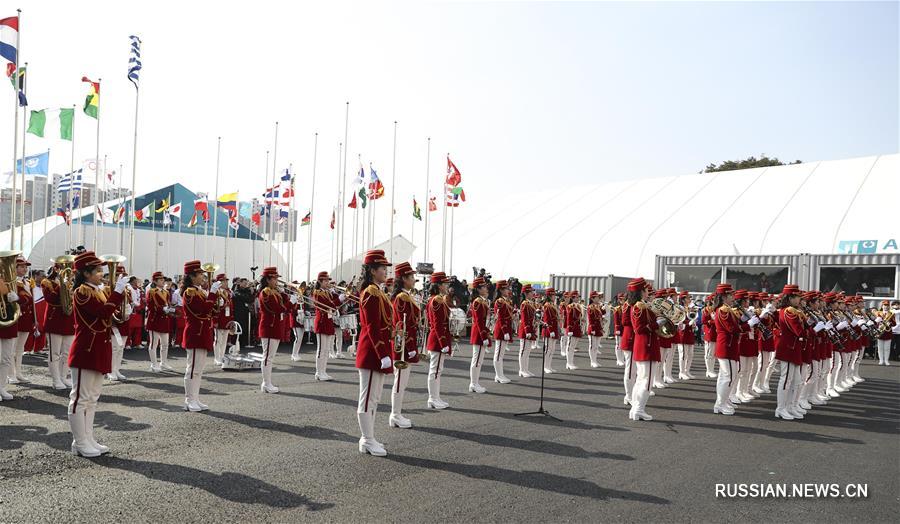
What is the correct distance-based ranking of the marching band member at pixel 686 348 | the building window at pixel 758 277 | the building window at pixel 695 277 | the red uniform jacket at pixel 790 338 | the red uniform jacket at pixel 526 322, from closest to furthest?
the red uniform jacket at pixel 790 338, the red uniform jacket at pixel 526 322, the marching band member at pixel 686 348, the building window at pixel 758 277, the building window at pixel 695 277

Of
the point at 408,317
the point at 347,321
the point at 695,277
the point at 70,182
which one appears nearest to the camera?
the point at 408,317

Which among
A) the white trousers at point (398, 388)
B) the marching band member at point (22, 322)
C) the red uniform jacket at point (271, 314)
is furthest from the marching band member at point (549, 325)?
the marching band member at point (22, 322)

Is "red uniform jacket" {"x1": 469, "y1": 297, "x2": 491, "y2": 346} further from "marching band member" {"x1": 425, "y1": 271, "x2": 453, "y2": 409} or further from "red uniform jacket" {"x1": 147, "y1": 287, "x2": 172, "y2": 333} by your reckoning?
"red uniform jacket" {"x1": 147, "y1": 287, "x2": 172, "y2": 333}

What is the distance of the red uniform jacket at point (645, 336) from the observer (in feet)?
30.3

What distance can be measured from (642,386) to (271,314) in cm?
670

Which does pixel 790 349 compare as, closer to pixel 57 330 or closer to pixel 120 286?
pixel 120 286

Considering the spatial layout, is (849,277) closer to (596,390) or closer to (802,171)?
(802,171)

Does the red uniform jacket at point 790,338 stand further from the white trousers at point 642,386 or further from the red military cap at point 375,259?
the red military cap at point 375,259

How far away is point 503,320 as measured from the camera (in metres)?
13.4

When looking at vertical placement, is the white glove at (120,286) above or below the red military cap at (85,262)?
below

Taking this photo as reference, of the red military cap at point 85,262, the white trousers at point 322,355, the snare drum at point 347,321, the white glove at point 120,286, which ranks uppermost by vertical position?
the red military cap at point 85,262

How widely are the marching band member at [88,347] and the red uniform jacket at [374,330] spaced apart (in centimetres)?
263

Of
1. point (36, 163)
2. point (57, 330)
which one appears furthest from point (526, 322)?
point (36, 163)

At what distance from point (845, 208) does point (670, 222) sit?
803 cm
